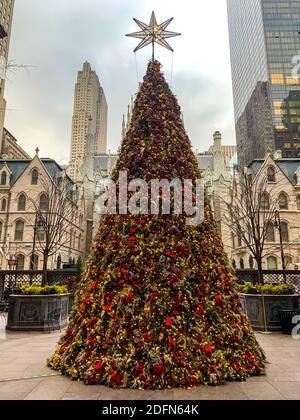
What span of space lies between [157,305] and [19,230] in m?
34.8

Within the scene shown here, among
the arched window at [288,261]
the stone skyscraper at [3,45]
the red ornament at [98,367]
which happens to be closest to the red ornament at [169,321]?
the red ornament at [98,367]

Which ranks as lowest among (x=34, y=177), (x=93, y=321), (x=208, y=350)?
(x=208, y=350)

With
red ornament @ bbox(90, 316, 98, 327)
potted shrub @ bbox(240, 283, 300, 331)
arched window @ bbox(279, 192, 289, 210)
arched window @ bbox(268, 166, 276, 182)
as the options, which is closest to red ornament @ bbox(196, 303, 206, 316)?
red ornament @ bbox(90, 316, 98, 327)

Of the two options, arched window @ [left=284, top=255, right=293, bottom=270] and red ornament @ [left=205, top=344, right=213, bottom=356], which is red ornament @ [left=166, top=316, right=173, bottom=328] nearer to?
red ornament @ [left=205, top=344, right=213, bottom=356]

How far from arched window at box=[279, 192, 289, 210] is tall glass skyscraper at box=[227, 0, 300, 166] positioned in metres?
41.1

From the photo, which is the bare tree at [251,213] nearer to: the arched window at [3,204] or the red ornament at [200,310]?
the red ornament at [200,310]

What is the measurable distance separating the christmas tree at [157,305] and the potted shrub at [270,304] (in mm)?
6142

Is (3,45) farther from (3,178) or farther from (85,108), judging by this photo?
(85,108)

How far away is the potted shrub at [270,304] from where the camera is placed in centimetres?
1098

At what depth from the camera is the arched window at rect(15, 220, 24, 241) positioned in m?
35.6

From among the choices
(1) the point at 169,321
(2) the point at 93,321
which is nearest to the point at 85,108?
(2) the point at 93,321

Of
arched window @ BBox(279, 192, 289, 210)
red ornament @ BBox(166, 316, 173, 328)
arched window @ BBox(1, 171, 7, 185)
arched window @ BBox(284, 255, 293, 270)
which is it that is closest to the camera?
red ornament @ BBox(166, 316, 173, 328)

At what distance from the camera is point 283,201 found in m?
35.3

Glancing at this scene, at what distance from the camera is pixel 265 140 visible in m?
81.4
